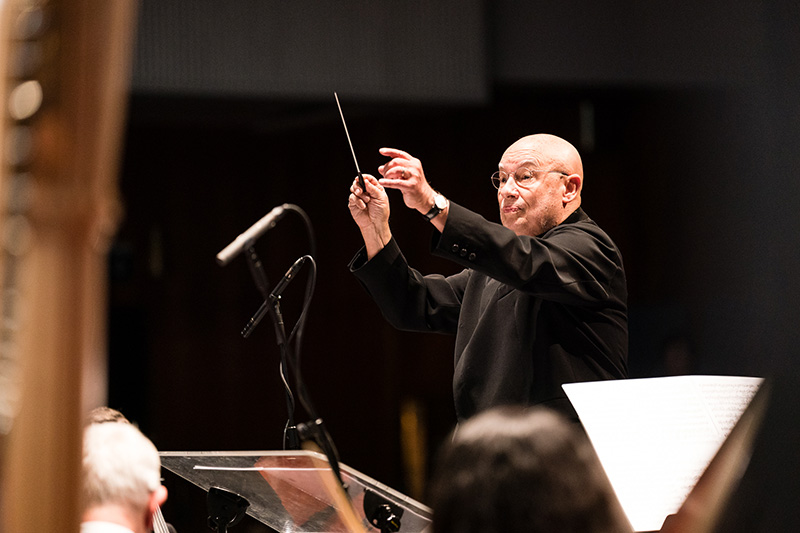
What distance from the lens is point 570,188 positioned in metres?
2.66

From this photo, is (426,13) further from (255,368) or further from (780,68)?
(255,368)

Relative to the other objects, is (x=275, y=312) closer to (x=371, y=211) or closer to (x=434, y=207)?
(x=434, y=207)

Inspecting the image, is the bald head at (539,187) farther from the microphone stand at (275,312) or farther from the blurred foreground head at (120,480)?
the blurred foreground head at (120,480)

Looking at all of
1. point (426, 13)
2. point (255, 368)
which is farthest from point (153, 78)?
point (255, 368)

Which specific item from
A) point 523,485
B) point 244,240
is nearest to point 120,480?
point 244,240

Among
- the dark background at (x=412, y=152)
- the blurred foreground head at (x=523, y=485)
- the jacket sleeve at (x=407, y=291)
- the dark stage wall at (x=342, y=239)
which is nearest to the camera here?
the blurred foreground head at (x=523, y=485)

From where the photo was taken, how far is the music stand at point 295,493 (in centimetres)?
190

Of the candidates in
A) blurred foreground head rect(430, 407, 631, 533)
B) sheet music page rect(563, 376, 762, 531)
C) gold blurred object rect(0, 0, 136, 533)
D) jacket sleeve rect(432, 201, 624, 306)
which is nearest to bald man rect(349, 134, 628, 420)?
jacket sleeve rect(432, 201, 624, 306)

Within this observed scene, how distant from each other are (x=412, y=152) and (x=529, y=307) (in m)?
3.39

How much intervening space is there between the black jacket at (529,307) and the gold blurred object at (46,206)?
151cm

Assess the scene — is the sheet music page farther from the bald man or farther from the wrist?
the wrist

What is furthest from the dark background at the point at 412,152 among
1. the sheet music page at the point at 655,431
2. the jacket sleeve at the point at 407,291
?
the sheet music page at the point at 655,431

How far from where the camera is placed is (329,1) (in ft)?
16.5

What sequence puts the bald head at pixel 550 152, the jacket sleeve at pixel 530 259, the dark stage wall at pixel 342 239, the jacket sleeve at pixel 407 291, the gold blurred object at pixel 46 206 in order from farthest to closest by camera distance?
the dark stage wall at pixel 342 239 < the bald head at pixel 550 152 < the jacket sleeve at pixel 407 291 < the jacket sleeve at pixel 530 259 < the gold blurred object at pixel 46 206
